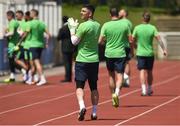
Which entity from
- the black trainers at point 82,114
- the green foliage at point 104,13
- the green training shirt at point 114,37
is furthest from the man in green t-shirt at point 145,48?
the green foliage at point 104,13

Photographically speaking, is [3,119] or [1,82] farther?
[1,82]

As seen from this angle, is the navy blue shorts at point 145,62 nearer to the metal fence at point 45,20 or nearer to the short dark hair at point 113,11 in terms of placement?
the short dark hair at point 113,11

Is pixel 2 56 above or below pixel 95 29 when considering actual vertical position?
below

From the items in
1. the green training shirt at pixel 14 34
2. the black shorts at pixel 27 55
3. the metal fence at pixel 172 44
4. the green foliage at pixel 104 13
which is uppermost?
the green training shirt at pixel 14 34

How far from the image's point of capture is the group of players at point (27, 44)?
25000 millimetres

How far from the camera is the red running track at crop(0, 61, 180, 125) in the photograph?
52.4 ft

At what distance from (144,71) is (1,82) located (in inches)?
232

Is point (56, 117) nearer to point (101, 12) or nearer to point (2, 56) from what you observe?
point (2, 56)

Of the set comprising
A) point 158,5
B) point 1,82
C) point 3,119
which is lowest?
point 158,5

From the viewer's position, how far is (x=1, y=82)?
26.3 m

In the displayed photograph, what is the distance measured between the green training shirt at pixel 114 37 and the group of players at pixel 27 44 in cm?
628

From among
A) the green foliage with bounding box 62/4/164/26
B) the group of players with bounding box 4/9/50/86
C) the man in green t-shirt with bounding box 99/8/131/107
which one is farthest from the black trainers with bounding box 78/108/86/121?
the green foliage with bounding box 62/4/164/26

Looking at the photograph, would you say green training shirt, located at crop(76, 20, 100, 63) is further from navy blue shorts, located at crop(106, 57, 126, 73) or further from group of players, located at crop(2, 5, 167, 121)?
navy blue shorts, located at crop(106, 57, 126, 73)

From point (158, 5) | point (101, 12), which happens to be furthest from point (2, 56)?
point (158, 5)
